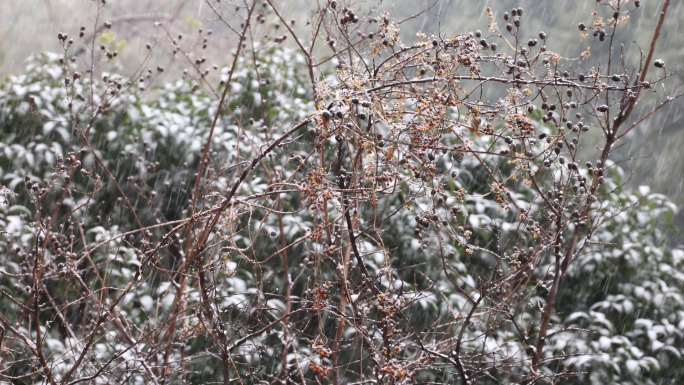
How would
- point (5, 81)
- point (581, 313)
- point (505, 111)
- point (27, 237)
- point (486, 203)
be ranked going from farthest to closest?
point (5, 81)
point (486, 203)
point (581, 313)
point (27, 237)
point (505, 111)

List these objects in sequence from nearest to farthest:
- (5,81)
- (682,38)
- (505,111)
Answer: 1. (505,111)
2. (5,81)
3. (682,38)

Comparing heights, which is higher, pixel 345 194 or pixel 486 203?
pixel 486 203

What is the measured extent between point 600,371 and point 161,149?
2.72 meters

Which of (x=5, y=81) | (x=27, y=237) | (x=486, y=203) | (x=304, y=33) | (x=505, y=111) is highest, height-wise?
(x=304, y=33)

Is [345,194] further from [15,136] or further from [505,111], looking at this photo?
[15,136]

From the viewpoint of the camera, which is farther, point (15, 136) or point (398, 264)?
point (15, 136)

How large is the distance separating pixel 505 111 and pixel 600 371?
2.58 m

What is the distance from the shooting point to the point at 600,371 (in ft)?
14.1

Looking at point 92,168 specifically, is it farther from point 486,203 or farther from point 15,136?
point 486,203

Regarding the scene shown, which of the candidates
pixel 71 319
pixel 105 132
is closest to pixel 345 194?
pixel 71 319

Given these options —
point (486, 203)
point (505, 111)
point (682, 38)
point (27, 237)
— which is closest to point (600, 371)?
point (486, 203)

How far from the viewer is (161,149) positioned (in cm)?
501

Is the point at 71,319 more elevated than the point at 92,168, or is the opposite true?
the point at 92,168

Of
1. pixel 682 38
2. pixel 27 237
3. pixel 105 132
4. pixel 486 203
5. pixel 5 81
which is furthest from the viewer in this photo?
pixel 682 38
